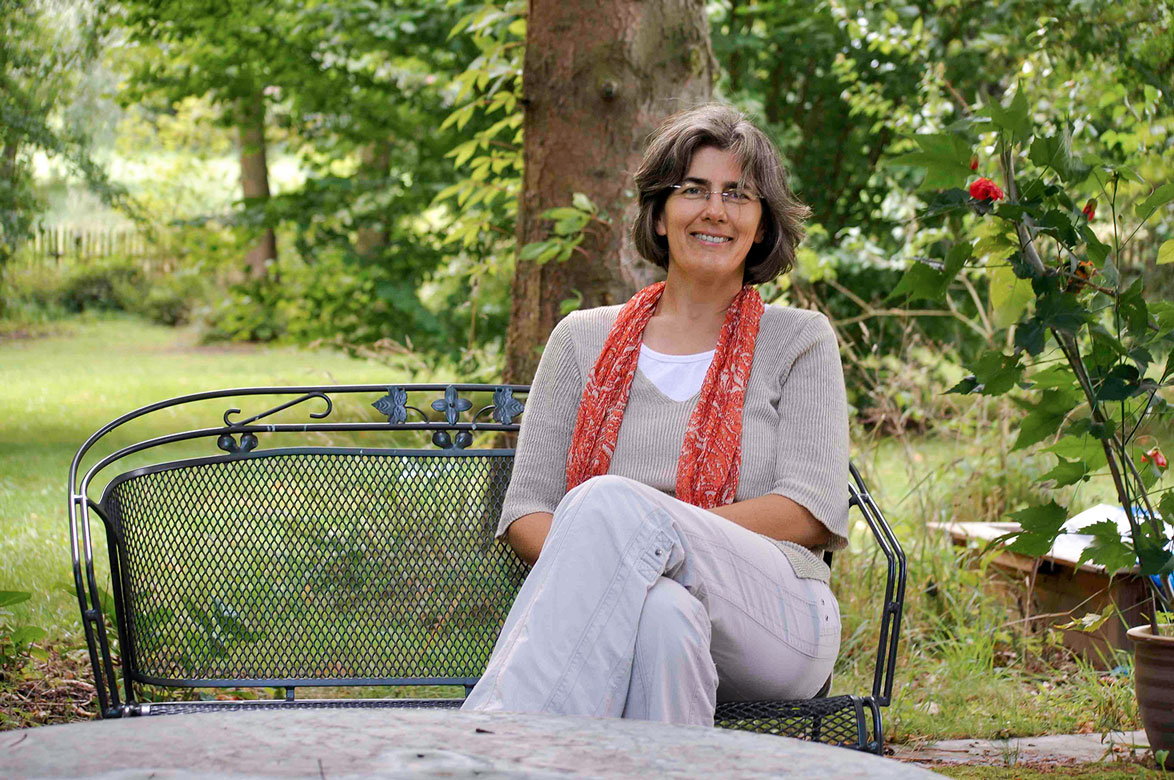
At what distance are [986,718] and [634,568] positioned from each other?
61.6 inches

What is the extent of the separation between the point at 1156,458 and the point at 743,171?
1101 mm

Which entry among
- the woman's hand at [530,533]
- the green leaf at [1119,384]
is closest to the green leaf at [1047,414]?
the green leaf at [1119,384]

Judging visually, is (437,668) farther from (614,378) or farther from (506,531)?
(614,378)

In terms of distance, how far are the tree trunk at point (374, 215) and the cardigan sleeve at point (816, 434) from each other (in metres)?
5.50

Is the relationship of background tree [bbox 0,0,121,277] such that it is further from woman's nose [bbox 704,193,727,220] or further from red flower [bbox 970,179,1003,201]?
red flower [bbox 970,179,1003,201]

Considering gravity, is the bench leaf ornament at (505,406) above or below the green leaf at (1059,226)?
below

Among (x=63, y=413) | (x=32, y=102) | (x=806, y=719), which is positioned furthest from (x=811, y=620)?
(x=32, y=102)

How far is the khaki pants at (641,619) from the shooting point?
1.85 meters

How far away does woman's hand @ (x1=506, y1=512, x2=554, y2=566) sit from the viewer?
2.40 metres

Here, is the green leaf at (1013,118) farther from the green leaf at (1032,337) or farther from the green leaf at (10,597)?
the green leaf at (10,597)

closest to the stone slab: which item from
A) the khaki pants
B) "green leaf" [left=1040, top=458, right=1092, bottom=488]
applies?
the khaki pants

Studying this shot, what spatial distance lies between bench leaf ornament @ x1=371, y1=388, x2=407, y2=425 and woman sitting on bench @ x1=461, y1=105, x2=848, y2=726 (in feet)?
1.22

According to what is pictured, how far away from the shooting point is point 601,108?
3.54 metres

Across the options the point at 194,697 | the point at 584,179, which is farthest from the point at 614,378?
the point at 194,697
